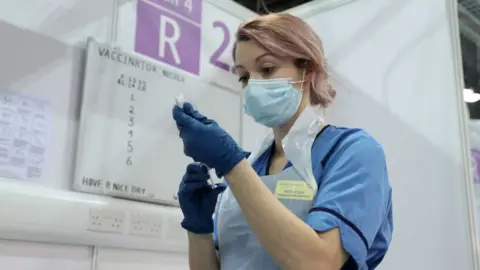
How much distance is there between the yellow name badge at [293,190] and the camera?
3.00 feet

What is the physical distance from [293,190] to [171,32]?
3.81 feet

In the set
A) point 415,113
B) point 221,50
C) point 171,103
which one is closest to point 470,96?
point 415,113

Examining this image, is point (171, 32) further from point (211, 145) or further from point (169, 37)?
point (211, 145)

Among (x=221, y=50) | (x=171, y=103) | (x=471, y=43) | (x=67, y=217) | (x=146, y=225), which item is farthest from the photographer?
(x=221, y=50)

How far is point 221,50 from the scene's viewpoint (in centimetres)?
213

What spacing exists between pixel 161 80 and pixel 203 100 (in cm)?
20

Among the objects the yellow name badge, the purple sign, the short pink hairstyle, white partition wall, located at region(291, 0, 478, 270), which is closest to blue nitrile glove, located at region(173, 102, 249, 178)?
the yellow name badge

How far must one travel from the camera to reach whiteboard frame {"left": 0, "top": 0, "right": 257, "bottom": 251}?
53.9 inches

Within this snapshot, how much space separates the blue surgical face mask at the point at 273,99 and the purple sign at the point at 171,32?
0.89 metres

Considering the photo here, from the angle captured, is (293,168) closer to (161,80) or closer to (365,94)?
(161,80)

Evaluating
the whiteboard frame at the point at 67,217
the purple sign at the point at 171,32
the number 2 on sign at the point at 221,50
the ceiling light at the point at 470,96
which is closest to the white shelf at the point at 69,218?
the whiteboard frame at the point at 67,217

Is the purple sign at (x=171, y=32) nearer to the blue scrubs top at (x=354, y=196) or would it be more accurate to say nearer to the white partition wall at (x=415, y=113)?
the white partition wall at (x=415, y=113)

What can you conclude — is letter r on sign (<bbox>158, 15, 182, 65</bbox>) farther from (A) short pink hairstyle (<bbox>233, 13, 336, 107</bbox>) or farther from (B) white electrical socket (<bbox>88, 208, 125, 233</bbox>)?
(A) short pink hairstyle (<bbox>233, 13, 336, 107</bbox>)

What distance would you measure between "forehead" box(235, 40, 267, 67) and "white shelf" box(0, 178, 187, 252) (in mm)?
721
